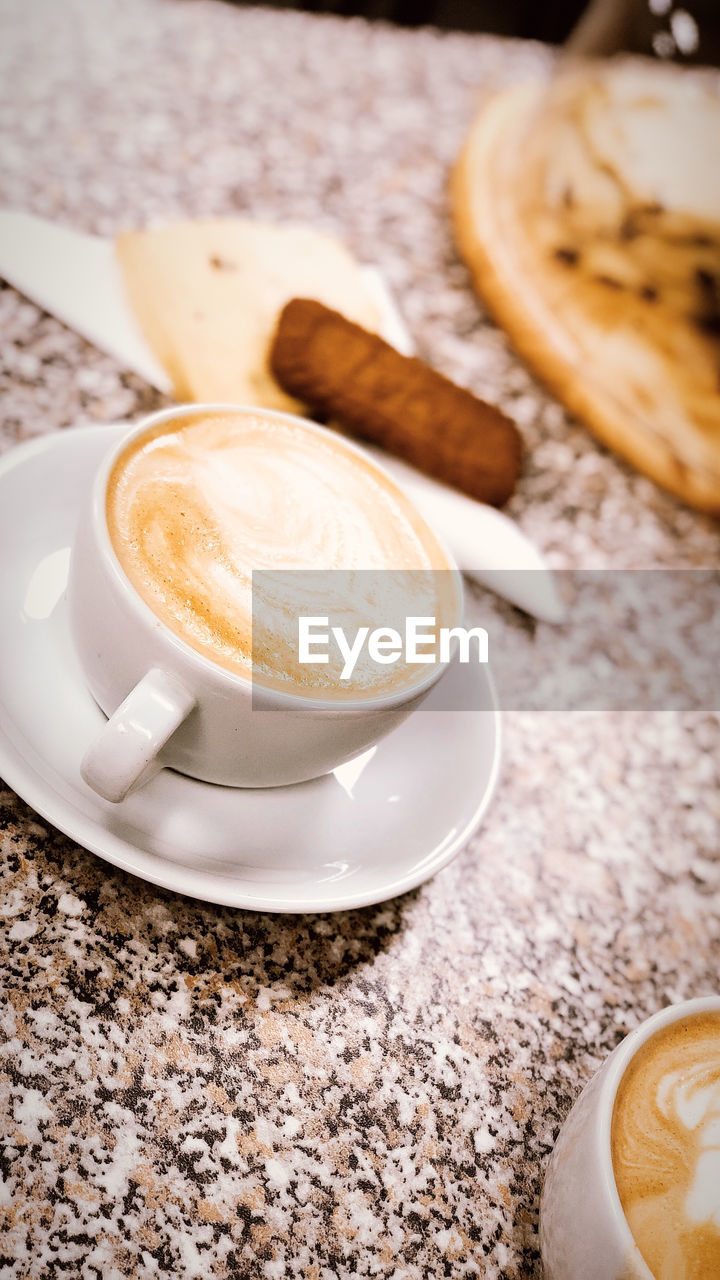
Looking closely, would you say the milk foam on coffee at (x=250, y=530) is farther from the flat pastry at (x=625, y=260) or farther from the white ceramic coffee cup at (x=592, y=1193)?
the flat pastry at (x=625, y=260)

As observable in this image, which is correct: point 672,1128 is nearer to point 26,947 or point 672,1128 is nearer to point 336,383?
point 26,947

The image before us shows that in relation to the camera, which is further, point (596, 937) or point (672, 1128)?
point (596, 937)

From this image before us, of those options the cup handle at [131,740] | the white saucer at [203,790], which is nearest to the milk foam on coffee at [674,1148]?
the white saucer at [203,790]

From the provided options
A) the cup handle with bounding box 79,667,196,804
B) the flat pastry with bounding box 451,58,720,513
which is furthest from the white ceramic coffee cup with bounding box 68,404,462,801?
the flat pastry with bounding box 451,58,720,513

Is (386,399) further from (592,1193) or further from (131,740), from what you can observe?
(592,1193)

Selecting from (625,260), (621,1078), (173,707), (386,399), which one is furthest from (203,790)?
(625,260)

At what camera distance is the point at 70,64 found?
2.79 feet

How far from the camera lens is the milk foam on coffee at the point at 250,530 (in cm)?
38

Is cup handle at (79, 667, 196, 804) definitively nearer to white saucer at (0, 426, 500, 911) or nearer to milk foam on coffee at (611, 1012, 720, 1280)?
white saucer at (0, 426, 500, 911)

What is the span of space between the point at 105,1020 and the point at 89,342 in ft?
1.61

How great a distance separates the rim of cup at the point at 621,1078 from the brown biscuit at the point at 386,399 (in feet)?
1.35

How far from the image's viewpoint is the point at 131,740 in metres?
0.33

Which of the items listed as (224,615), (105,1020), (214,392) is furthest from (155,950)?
(214,392)

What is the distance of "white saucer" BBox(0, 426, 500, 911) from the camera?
0.37m
